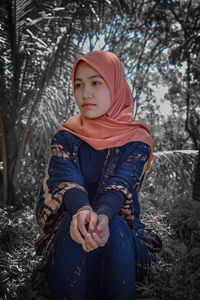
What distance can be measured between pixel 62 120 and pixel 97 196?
231cm

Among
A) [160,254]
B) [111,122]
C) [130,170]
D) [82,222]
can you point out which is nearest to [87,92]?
[111,122]

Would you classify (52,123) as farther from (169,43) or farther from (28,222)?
(169,43)

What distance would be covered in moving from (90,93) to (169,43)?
359 centimetres

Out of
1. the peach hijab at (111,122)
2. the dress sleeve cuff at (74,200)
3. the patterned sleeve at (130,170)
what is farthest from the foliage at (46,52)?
the dress sleeve cuff at (74,200)

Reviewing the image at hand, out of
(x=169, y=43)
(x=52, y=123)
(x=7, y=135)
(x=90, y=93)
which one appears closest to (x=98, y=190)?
(x=90, y=93)

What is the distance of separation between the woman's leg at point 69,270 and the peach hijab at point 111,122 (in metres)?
0.48

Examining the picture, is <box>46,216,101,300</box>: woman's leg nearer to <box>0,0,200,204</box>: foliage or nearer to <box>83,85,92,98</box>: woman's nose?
<box>83,85,92,98</box>: woman's nose

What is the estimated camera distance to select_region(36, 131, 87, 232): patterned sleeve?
1274mm

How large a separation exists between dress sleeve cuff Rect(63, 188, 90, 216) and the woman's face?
1.39 feet

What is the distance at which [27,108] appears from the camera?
9.80 feet

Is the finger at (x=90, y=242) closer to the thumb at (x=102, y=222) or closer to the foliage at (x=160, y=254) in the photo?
the thumb at (x=102, y=222)

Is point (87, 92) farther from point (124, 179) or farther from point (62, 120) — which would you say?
point (62, 120)

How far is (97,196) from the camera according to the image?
140 cm

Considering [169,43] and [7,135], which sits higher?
[169,43]
